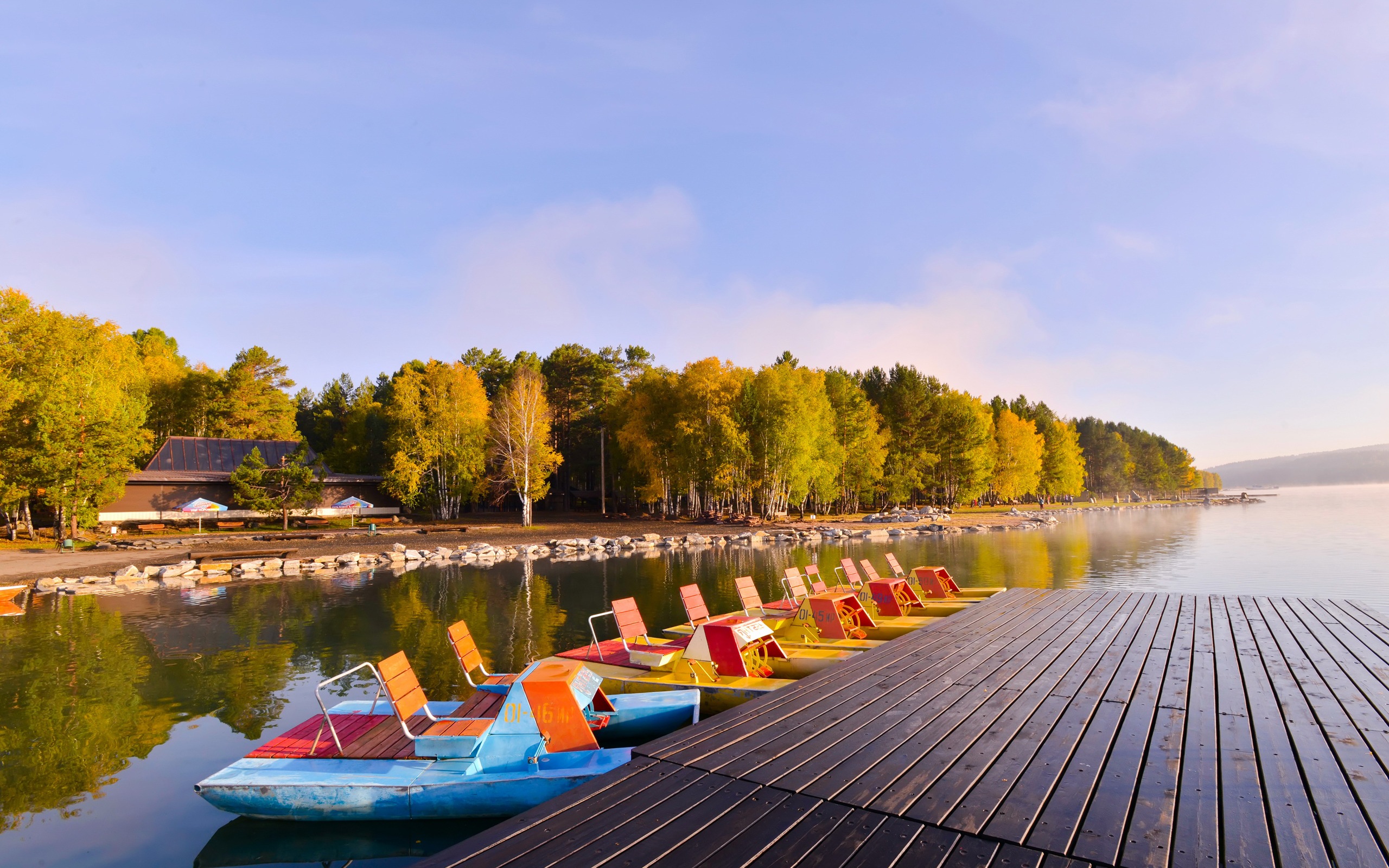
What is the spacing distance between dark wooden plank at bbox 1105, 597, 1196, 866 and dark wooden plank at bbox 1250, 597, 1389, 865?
2.30 feet

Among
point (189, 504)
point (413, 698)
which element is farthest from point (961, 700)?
point (189, 504)

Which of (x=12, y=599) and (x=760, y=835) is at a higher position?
(x=760, y=835)

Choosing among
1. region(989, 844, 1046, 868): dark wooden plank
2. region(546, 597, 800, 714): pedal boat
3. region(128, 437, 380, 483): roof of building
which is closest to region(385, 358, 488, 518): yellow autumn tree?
region(128, 437, 380, 483): roof of building

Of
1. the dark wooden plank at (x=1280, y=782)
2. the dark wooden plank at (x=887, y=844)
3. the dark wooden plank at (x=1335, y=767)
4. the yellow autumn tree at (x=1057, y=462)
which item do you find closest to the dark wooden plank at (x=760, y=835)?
the dark wooden plank at (x=887, y=844)

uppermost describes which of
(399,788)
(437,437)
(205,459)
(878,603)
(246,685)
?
(437,437)

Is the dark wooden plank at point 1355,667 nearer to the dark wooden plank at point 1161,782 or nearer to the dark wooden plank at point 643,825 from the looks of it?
the dark wooden plank at point 1161,782

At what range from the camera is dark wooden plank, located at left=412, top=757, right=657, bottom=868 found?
3.64 meters

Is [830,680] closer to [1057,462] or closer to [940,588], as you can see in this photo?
[940,588]

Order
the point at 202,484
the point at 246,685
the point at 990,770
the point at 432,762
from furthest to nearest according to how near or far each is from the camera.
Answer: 1. the point at 202,484
2. the point at 246,685
3. the point at 432,762
4. the point at 990,770

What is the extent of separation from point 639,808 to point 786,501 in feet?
165

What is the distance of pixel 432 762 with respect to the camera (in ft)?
23.8

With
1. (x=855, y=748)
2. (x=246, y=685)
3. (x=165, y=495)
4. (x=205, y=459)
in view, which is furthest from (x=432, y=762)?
(x=205, y=459)

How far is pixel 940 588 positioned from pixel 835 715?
11.3 metres

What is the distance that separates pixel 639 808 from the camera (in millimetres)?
4195
